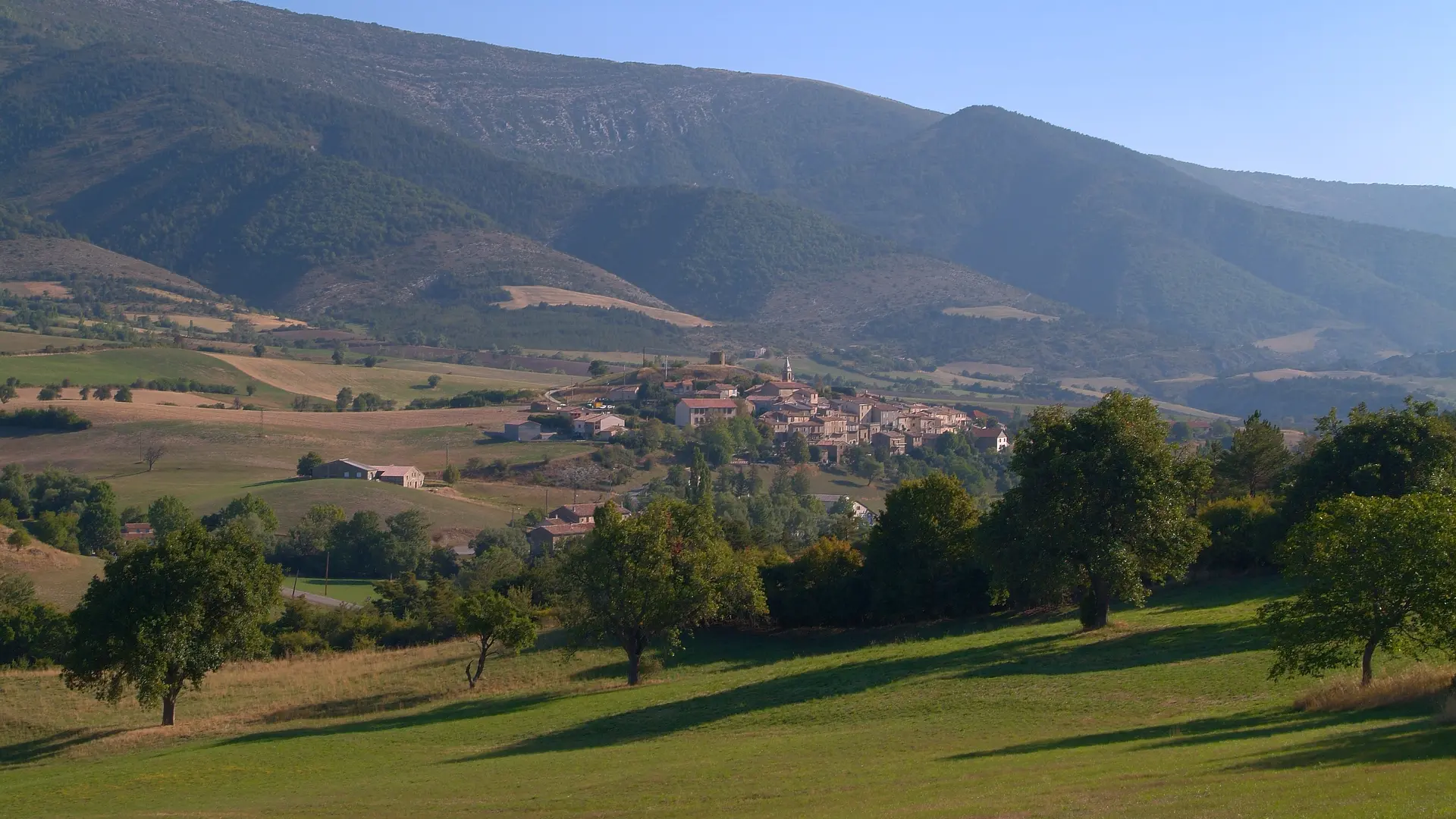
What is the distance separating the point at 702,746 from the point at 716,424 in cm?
9389

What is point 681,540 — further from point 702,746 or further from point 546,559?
point 546,559

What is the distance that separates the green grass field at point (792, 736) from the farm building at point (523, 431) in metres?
72.4

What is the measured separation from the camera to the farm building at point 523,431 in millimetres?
113750

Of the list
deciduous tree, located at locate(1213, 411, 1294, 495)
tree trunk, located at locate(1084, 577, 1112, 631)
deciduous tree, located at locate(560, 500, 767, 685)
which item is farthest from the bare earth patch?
deciduous tree, located at locate(1213, 411, 1294, 495)

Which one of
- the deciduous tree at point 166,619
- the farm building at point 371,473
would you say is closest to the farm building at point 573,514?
the farm building at point 371,473

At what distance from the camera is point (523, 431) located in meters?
114

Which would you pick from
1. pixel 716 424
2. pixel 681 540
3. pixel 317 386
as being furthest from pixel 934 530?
pixel 317 386

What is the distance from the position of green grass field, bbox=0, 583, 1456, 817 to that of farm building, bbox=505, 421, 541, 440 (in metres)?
72.4

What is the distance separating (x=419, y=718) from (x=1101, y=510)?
1701cm

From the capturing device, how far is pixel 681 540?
37125mm

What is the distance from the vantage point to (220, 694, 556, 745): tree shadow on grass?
3094 centimetres

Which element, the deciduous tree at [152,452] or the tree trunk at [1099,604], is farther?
the deciduous tree at [152,452]

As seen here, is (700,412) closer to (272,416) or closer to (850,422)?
(850,422)

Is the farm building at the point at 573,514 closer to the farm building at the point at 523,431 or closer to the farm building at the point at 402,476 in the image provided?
the farm building at the point at 402,476
